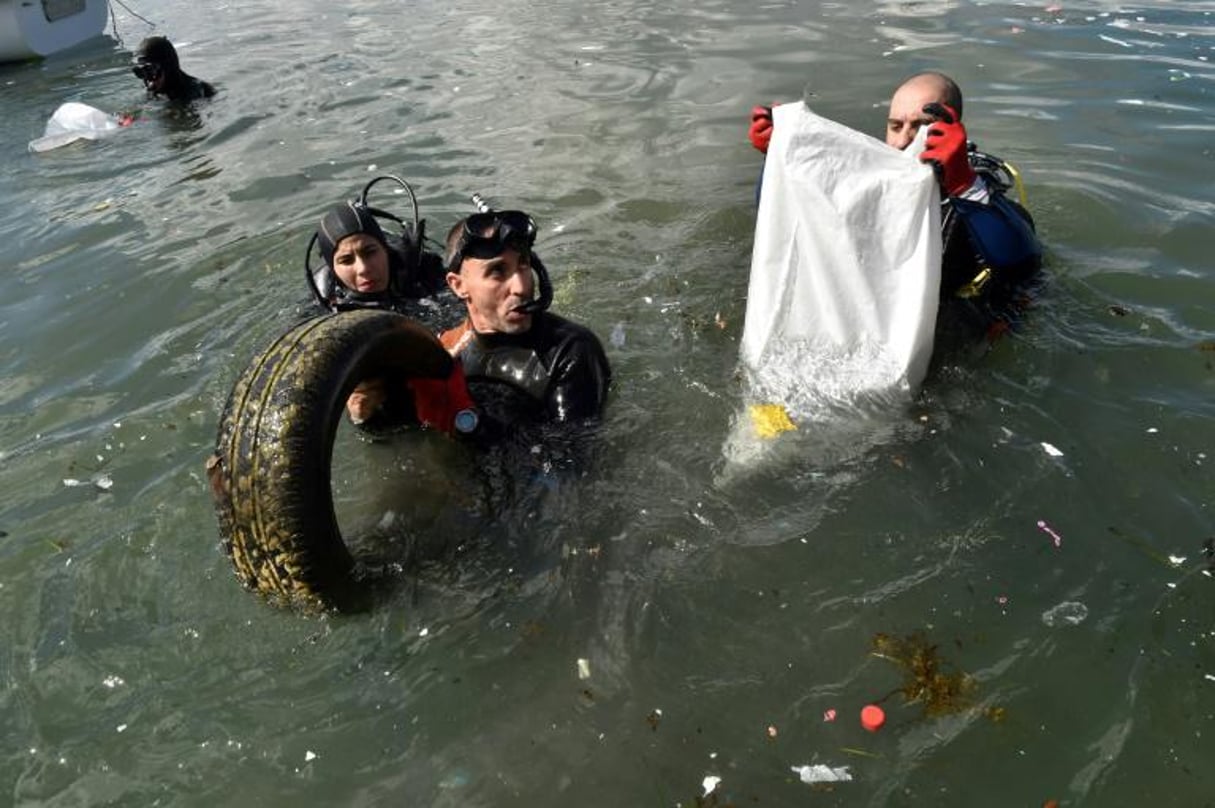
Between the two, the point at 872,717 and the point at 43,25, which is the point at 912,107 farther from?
the point at 43,25

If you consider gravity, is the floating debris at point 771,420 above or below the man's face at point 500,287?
below

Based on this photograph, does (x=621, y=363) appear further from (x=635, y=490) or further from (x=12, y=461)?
(x=12, y=461)

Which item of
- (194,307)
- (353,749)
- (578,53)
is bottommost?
(353,749)

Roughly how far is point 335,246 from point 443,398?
1698 mm

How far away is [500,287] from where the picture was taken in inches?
159

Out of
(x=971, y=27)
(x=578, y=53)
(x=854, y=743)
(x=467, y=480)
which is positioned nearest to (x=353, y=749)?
(x=467, y=480)

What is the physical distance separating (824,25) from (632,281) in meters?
9.08

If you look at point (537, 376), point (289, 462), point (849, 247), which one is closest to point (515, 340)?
point (537, 376)

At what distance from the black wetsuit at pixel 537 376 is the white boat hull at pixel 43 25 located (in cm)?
1784

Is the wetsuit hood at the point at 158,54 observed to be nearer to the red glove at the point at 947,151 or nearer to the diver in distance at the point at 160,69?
the diver in distance at the point at 160,69

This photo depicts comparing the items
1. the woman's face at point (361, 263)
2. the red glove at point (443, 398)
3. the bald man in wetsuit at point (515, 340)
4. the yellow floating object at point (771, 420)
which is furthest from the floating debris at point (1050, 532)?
the woman's face at point (361, 263)

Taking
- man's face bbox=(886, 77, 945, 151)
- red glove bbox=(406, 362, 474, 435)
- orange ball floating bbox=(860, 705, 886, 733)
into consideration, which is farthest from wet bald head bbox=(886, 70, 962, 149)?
orange ball floating bbox=(860, 705, 886, 733)

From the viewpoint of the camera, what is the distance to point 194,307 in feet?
20.9

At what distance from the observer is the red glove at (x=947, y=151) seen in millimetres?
3984
